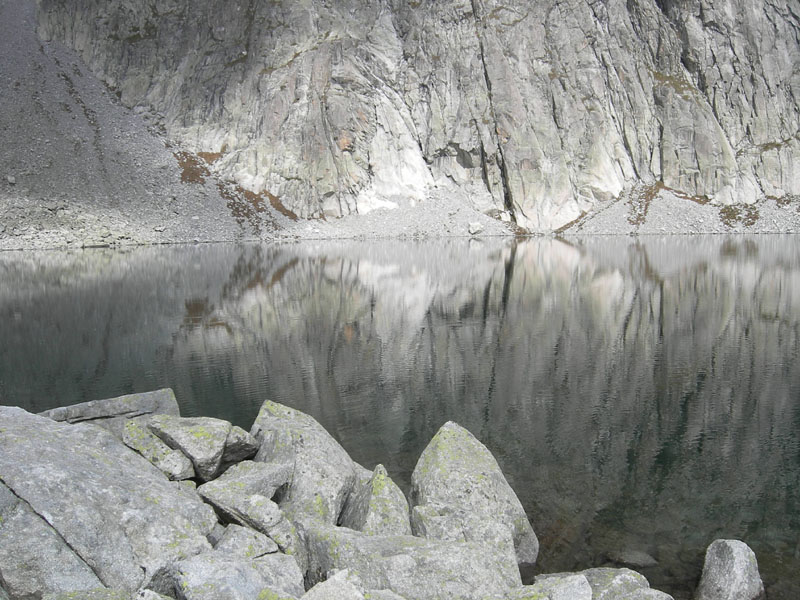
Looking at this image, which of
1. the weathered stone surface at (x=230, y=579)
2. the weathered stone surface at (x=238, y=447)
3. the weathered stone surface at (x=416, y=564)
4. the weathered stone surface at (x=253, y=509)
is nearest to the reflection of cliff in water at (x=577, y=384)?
the weathered stone surface at (x=416, y=564)

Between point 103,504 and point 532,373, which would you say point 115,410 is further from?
point 532,373

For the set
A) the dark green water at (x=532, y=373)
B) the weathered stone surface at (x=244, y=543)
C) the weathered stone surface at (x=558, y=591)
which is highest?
the weathered stone surface at (x=244, y=543)

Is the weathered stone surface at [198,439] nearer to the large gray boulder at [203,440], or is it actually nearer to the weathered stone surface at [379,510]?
the large gray boulder at [203,440]

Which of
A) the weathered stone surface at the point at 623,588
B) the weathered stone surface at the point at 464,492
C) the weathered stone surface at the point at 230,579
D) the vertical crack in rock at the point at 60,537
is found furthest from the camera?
the weathered stone surface at the point at 464,492

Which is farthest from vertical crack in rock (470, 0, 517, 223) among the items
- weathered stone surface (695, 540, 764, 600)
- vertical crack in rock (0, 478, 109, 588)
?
vertical crack in rock (0, 478, 109, 588)

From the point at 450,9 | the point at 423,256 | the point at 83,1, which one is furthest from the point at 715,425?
the point at 83,1

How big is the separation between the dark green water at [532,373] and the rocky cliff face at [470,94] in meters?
64.0

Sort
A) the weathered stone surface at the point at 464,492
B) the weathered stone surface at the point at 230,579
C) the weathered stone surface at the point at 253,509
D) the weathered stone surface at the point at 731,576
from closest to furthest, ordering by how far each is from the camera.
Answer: the weathered stone surface at the point at 230,579 < the weathered stone surface at the point at 253,509 < the weathered stone surface at the point at 731,576 < the weathered stone surface at the point at 464,492

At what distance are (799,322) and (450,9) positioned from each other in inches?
3938

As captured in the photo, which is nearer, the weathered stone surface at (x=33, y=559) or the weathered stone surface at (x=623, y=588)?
the weathered stone surface at (x=33, y=559)

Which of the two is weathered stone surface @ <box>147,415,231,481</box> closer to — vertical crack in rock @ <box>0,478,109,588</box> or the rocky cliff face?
vertical crack in rock @ <box>0,478,109,588</box>

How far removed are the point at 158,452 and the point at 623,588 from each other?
266 inches

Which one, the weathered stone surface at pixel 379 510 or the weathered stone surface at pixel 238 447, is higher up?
the weathered stone surface at pixel 238 447

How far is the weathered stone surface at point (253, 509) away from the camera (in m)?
7.93
